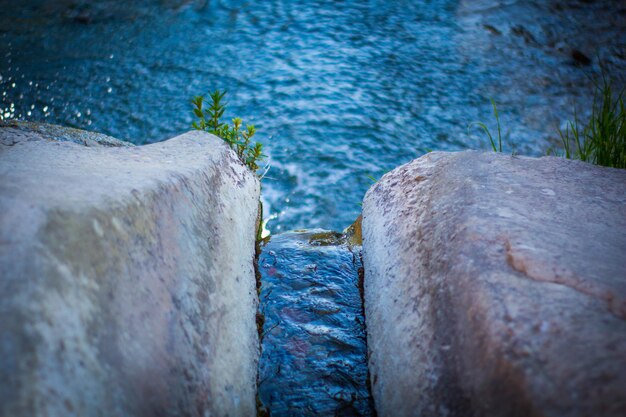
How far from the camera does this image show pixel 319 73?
6.42 metres

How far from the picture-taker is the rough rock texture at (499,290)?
108 centimetres

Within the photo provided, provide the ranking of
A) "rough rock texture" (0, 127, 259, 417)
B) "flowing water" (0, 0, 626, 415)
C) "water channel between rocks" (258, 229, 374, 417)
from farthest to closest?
"flowing water" (0, 0, 626, 415)
"water channel between rocks" (258, 229, 374, 417)
"rough rock texture" (0, 127, 259, 417)

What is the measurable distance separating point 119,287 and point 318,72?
5670 millimetres

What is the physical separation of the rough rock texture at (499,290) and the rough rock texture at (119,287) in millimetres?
582

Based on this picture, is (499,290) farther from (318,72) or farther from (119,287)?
(318,72)

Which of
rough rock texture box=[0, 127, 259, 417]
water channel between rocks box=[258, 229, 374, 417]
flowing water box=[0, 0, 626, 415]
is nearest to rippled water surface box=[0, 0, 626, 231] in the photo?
flowing water box=[0, 0, 626, 415]

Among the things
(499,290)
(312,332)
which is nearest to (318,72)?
(312,332)

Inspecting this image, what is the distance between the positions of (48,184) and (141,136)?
14.3ft

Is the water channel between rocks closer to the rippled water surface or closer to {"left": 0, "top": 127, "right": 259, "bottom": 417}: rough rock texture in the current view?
{"left": 0, "top": 127, "right": 259, "bottom": 417}: rough rock texture

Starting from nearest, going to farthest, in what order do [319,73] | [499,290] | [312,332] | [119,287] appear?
[119,287] < [499,290] < [312,332] < [319,73]

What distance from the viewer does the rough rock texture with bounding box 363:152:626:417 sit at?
42.4 inches

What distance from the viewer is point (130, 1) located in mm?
8336

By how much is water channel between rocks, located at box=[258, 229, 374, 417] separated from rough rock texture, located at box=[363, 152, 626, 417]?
0.12 m

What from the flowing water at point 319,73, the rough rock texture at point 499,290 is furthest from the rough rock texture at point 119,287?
the flowing water at point 319,73
